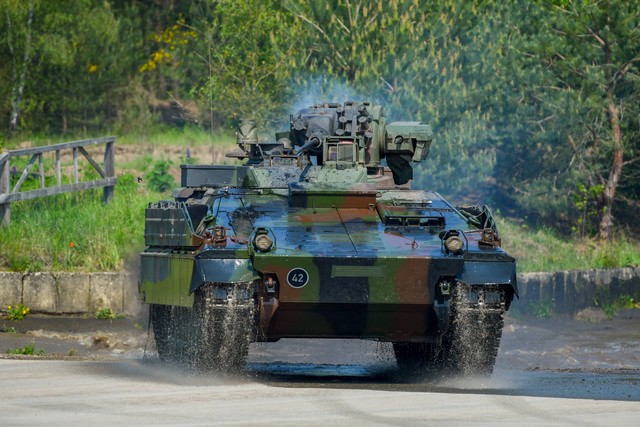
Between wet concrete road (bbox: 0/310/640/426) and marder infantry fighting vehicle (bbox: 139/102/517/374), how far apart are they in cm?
42

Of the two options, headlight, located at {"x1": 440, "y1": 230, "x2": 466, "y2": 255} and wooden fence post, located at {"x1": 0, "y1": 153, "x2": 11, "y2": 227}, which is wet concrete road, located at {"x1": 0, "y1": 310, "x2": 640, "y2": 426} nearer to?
headlight, located at {"x1": 440, "y1": 230, "x2": 466, "y2": 255}

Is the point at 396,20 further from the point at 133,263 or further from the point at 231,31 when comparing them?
the point at 133,263

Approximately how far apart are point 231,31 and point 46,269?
7946 millimetres

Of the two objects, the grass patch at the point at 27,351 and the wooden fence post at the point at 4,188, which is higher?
the wooden fence post at the point at 4,188

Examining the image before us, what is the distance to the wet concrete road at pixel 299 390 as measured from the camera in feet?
36.7

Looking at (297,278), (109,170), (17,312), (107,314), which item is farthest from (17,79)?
(297,278)

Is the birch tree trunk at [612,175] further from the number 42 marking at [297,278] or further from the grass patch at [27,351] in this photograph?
the number 42 marking at [297,278]

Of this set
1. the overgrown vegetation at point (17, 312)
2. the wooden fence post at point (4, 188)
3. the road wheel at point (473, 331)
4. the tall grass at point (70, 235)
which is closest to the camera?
the road wheel at point (473, 331)

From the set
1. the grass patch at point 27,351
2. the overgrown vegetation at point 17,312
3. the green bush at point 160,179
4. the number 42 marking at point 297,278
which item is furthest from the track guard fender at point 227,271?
the green bush at point 160,179

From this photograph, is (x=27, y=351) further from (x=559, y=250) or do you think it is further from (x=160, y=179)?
(x=559, y=250)

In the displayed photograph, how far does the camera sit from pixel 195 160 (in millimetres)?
27719

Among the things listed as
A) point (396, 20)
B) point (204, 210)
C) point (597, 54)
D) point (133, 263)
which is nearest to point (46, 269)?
point (133, 263)

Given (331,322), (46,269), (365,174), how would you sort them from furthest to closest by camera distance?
(46,269) → (365,174) → (331,322)

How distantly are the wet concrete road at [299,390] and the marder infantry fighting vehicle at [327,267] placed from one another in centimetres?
42
